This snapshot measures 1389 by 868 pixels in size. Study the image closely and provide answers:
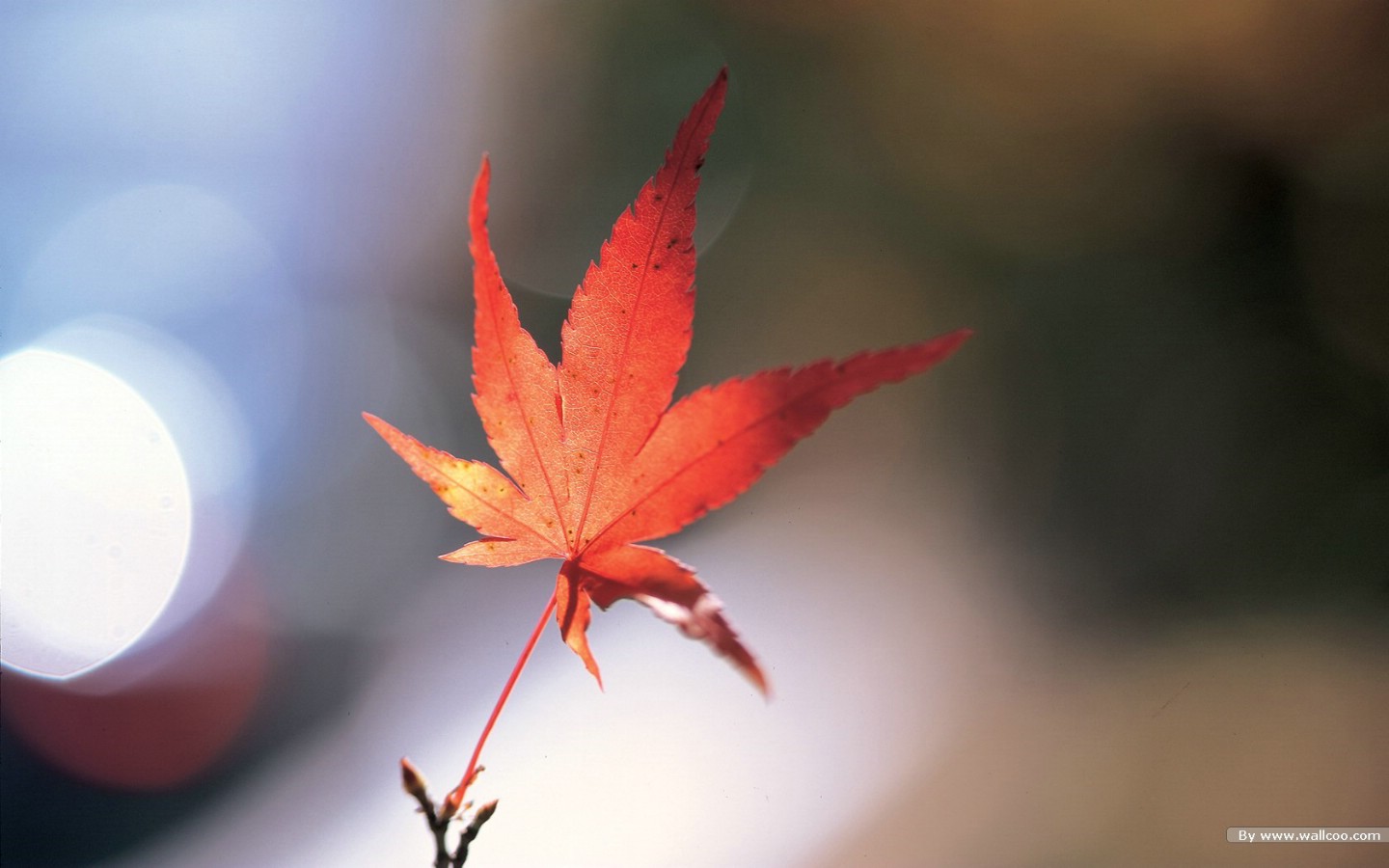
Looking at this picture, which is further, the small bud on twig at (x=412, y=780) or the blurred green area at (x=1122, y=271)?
the blurred green area at (x=1122, y=271)

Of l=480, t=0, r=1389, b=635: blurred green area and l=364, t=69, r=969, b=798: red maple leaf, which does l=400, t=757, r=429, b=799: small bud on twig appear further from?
l=480, t=0, r=1389, b=635: blurred green area

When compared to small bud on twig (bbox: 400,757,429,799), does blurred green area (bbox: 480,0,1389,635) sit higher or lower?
higher

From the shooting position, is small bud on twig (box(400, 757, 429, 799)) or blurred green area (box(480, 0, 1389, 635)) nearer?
small bud on twig (box(400, 757, 429, 799))

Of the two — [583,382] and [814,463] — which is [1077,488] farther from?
[583,382]

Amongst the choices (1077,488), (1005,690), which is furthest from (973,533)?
(1005,690)

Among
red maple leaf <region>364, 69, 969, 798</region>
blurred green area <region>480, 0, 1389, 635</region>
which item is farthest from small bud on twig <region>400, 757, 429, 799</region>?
blurred green area <region>480, 0, 1389, 635</region>

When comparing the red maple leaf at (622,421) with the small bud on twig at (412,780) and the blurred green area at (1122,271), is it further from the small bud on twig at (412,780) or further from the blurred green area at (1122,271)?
the blurred green area at (1122,271)

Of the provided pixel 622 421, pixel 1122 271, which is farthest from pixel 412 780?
pixel 1122 271

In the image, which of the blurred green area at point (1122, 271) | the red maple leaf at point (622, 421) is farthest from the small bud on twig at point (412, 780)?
the blurred green area at point (1122, 271)

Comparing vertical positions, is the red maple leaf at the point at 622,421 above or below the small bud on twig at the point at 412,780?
above
